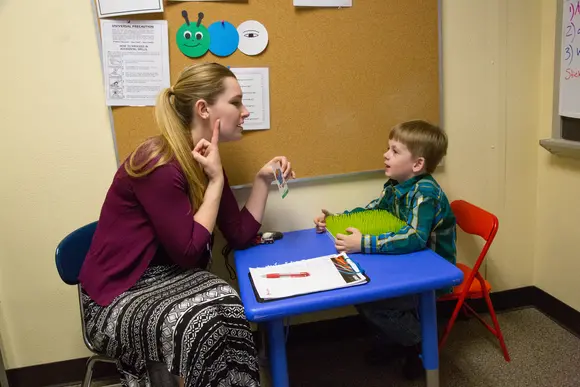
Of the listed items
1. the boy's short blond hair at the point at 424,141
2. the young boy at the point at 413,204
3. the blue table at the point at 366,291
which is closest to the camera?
the blue table at the point at 366,291

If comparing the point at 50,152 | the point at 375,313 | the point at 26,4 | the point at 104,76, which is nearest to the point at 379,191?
the point at 375,313

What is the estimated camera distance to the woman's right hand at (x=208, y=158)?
144cm

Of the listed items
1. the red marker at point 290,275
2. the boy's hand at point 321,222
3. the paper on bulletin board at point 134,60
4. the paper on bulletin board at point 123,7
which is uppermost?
the paper on bulletin board at point 123,7

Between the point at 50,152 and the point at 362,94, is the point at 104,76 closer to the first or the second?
the point at 50,152

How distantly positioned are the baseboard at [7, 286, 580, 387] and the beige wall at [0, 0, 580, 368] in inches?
1.7

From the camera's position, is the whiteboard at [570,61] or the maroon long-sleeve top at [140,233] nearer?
the maroon long-sleeve top at [140,233]

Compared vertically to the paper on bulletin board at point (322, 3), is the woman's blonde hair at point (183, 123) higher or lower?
lower

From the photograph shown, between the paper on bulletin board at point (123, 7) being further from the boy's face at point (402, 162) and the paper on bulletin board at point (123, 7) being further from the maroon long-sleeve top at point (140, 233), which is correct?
the boy's face at point (402, 162)

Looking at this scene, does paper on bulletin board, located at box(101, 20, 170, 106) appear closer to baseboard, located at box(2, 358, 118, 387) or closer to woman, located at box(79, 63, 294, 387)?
woman, located at box(79, 63, 294, 387)

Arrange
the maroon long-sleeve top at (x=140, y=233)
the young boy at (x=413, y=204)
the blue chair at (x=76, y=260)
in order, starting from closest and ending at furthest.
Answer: the maroon long-sleeve top at (x=140, y=233)
the blue chair at (x=76, y=260)
the young boy at (x=413, y=204)

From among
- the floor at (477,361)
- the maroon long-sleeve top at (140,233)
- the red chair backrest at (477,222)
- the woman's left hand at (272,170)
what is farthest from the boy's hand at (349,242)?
the floor at (477,361)

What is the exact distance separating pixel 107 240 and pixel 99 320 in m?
0.25

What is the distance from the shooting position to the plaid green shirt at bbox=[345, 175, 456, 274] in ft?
4.86

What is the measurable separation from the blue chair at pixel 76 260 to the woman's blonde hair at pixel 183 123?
37cm
